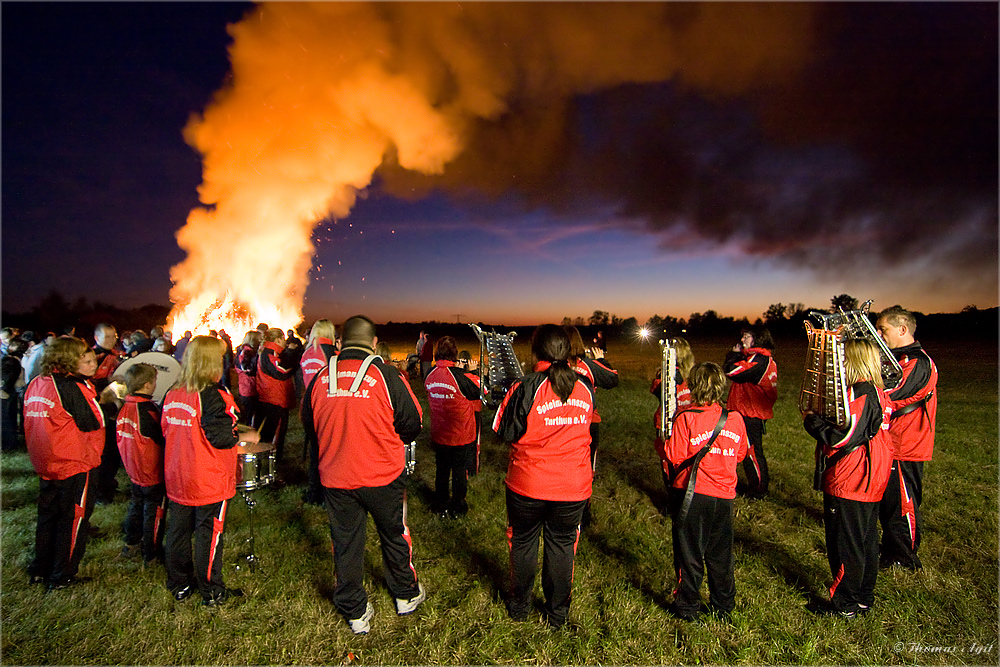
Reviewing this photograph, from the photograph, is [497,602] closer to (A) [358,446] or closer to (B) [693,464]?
(A) [358,446]

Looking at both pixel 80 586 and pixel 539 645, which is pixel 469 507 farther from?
pixel 80 586

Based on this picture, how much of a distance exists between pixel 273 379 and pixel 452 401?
3299mm

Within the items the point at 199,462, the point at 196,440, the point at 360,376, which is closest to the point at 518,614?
the point at 360,376

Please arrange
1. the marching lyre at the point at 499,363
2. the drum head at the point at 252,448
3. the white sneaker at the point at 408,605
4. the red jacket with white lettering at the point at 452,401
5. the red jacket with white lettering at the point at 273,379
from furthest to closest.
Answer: the red jacket with white lettering at the point at 273,379
the red jacket with white lettering at the point at 452,401
the marching lyre at the point at 499,363
the drum head at the point at 252,448
the white sneaker at the point at 408,605

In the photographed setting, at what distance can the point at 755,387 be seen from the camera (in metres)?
6.70

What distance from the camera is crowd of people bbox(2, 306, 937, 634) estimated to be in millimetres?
3662

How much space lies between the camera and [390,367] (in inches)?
A: 151

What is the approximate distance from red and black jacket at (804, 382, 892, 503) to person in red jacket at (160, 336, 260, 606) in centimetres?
494

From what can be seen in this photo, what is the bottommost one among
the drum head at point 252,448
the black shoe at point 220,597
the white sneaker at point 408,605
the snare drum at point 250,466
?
the black shoe at point 220,597

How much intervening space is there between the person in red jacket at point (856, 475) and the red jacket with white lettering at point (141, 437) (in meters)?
5.85

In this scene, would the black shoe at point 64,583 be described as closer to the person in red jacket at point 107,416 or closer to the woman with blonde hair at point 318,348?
the person in red jacket at point 107,416

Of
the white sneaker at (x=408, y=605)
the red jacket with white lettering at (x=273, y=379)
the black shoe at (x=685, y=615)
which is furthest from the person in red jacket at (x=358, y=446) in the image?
the red jacket with white lettering at (x=273, y=379)

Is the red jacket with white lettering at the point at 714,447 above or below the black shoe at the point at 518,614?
above

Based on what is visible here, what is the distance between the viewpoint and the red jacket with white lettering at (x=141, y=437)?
14.0 feet
